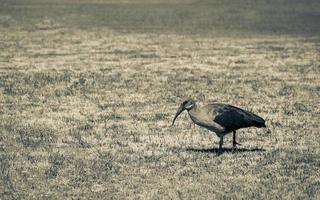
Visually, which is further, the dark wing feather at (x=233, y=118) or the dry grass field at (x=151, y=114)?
the dark wing feather at (x=233, y=118)

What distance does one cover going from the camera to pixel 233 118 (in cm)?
1050

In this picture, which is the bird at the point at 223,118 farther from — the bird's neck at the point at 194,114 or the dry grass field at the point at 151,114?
the dry grass field at the point at 151,114

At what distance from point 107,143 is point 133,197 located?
3.08 meters

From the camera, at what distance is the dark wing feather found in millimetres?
10445

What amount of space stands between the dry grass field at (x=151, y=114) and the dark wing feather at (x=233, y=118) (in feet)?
2.20

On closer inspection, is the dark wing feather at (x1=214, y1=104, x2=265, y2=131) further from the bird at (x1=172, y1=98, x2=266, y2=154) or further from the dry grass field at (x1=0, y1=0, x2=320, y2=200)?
the dry grass field at (x1=0, y1=0, x2=320, y2=200)

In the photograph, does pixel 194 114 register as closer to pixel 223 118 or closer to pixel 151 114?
pixel 223 118

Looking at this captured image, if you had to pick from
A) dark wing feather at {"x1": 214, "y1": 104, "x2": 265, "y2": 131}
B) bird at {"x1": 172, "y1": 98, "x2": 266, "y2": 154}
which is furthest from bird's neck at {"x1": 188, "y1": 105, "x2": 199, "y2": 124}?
dark wing feather at {"x1": 214, "y1": 104, "x2": 265, "y2": 131}

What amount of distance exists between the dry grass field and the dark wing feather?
0.67 meters

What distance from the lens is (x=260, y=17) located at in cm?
5019

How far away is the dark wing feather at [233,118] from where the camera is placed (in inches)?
411

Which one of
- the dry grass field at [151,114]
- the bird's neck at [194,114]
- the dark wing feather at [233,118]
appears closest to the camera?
the dry grass field at [151,114]

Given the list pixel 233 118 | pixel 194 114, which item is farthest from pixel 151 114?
pixel 233 118

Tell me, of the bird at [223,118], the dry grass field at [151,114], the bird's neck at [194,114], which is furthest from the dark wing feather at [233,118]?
the dry grass field at [151,114]
